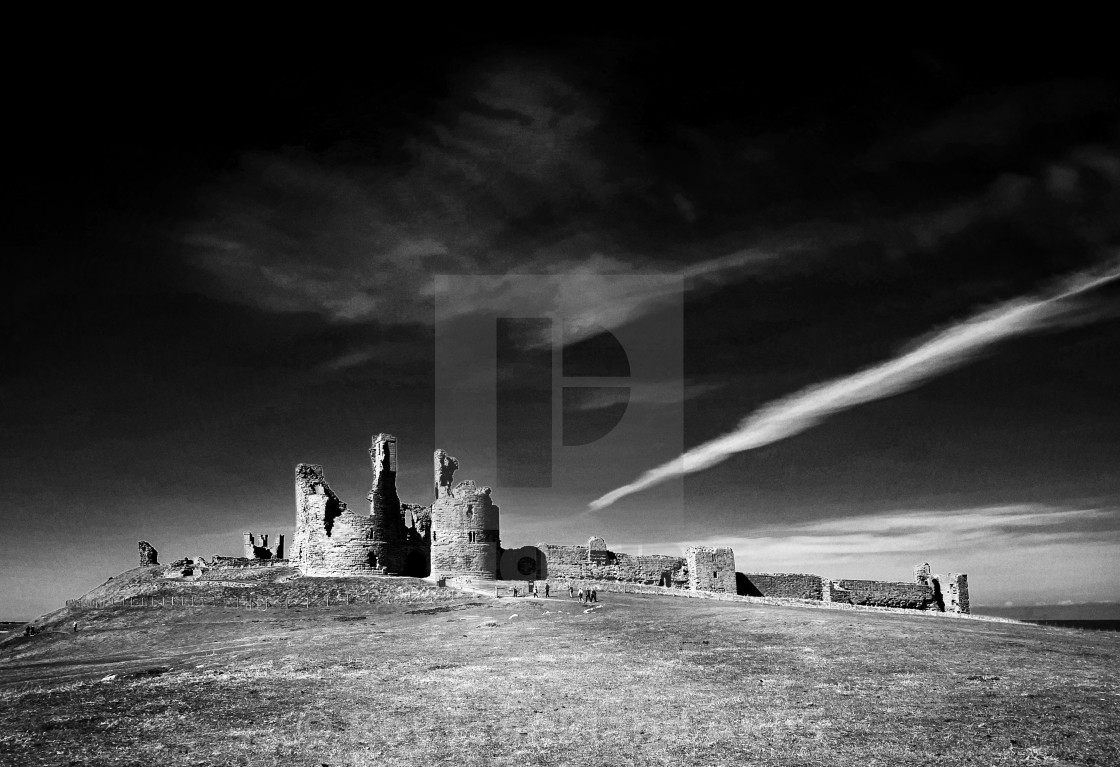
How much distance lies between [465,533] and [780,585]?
20173mm

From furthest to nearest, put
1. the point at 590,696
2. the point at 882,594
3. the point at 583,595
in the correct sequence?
the point at 882,594, the point at 583,595, the point at 590,696

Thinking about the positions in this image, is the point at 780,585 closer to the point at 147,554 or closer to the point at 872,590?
the point at 872,590

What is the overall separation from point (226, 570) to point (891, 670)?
44.4m

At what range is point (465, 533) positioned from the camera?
161ft

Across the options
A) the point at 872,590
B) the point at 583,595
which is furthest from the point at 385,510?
the point at 872,590

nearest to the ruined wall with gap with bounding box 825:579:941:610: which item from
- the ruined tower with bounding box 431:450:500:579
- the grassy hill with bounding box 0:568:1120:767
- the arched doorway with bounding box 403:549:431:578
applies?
the grassy hill with bounding box 0:568:1120:767

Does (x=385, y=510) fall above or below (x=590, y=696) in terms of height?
above

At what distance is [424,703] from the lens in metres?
15.1

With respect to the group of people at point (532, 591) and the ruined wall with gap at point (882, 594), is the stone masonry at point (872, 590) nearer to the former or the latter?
the ruined wall with gap at point (882, 594)

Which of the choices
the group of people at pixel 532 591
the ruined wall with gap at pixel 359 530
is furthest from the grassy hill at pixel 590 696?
the ruined wall with gap at pixel 359 530

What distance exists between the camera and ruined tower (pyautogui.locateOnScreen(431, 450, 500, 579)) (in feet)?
159

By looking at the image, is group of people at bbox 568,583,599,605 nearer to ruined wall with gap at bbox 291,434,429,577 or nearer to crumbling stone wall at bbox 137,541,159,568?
ruined wall with gap at bbox 291,434,429,577

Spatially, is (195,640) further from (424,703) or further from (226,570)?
(226,570)

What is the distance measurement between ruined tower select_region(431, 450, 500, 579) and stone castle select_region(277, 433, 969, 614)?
0.06 m
